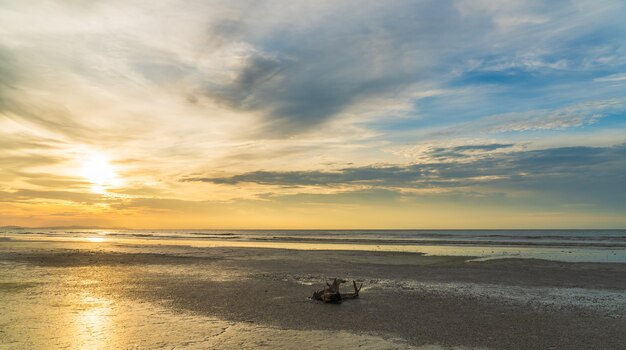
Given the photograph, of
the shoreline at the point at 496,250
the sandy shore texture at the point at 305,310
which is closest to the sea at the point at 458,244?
the shoreline at the point at 496,250

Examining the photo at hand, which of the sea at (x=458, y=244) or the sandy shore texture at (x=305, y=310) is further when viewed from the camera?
the sea at (x=458, y=244)

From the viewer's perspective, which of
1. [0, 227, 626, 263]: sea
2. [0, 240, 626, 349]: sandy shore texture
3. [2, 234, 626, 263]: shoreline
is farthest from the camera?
[0, 227, 626, 263]: sea

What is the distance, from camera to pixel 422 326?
12992 mm

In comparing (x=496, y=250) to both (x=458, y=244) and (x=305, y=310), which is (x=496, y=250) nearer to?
(x=458, y=244)

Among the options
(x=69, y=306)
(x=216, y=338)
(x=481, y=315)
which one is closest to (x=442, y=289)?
(x=481, y=315)

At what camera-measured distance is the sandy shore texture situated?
1135 centimetres

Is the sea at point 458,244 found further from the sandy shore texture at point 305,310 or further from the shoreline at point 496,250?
the sandy shore texture at point 305,310

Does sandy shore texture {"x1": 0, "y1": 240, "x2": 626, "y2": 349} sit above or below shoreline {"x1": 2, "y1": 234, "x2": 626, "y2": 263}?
below

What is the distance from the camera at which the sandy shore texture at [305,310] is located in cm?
1135

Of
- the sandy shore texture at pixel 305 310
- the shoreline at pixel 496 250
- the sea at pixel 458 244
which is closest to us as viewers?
the sandy shore texture at pixel 305 310

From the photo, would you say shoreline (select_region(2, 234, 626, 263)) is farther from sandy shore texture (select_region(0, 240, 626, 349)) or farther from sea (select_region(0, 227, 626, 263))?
sandy shore texture (select_region(0, 240, 626, 349))

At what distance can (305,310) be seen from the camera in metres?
15.3

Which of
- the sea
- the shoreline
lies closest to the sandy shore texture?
the shoreline

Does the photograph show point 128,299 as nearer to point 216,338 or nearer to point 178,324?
point 178,324
